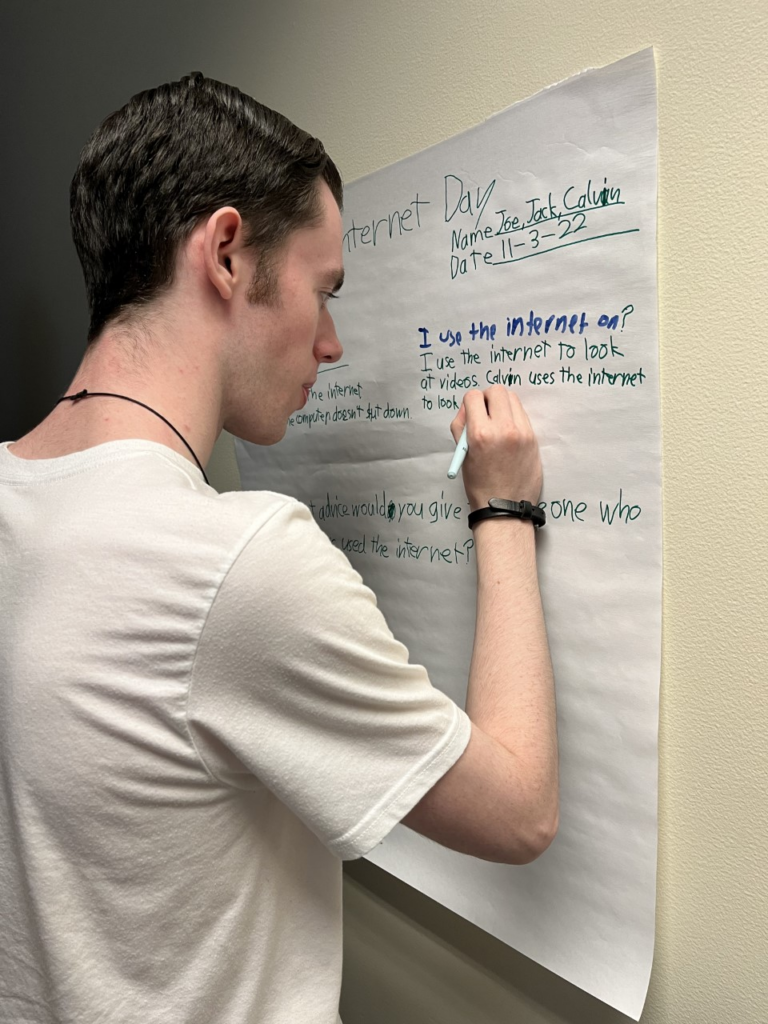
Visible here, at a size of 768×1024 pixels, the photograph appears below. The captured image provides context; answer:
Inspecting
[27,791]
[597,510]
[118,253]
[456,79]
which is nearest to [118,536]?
[27,791]

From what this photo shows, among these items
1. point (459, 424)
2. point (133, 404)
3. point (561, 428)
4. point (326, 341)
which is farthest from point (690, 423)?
point (133, 404)

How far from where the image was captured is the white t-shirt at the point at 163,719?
0.50 m

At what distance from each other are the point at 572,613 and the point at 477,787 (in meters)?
0.23

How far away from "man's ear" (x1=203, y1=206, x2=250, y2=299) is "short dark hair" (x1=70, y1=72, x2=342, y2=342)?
0.04ft

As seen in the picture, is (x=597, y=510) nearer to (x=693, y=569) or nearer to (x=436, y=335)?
(x=693, y=569)

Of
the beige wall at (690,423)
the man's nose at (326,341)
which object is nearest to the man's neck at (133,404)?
the man's nose at (326,341)

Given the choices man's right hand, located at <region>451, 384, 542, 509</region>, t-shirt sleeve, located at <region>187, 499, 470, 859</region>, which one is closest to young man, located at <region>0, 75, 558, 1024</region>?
t-shirt sleeve, located at <region>187, 499, 470, 859</region>

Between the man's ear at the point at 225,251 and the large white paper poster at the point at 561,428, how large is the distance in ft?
0.83

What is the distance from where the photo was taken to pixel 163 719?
1.65 ft

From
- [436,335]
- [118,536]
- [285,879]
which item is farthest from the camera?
[436,335]

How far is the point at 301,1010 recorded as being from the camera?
24.2 inches

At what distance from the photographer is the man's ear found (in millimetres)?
628

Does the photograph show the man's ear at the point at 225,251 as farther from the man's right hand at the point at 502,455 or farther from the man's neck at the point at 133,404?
the man's right hand at the point at 502,455

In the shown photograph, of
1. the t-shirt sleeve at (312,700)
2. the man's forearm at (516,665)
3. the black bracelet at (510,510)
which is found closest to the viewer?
the t-shirt sleeve at (312,700)
